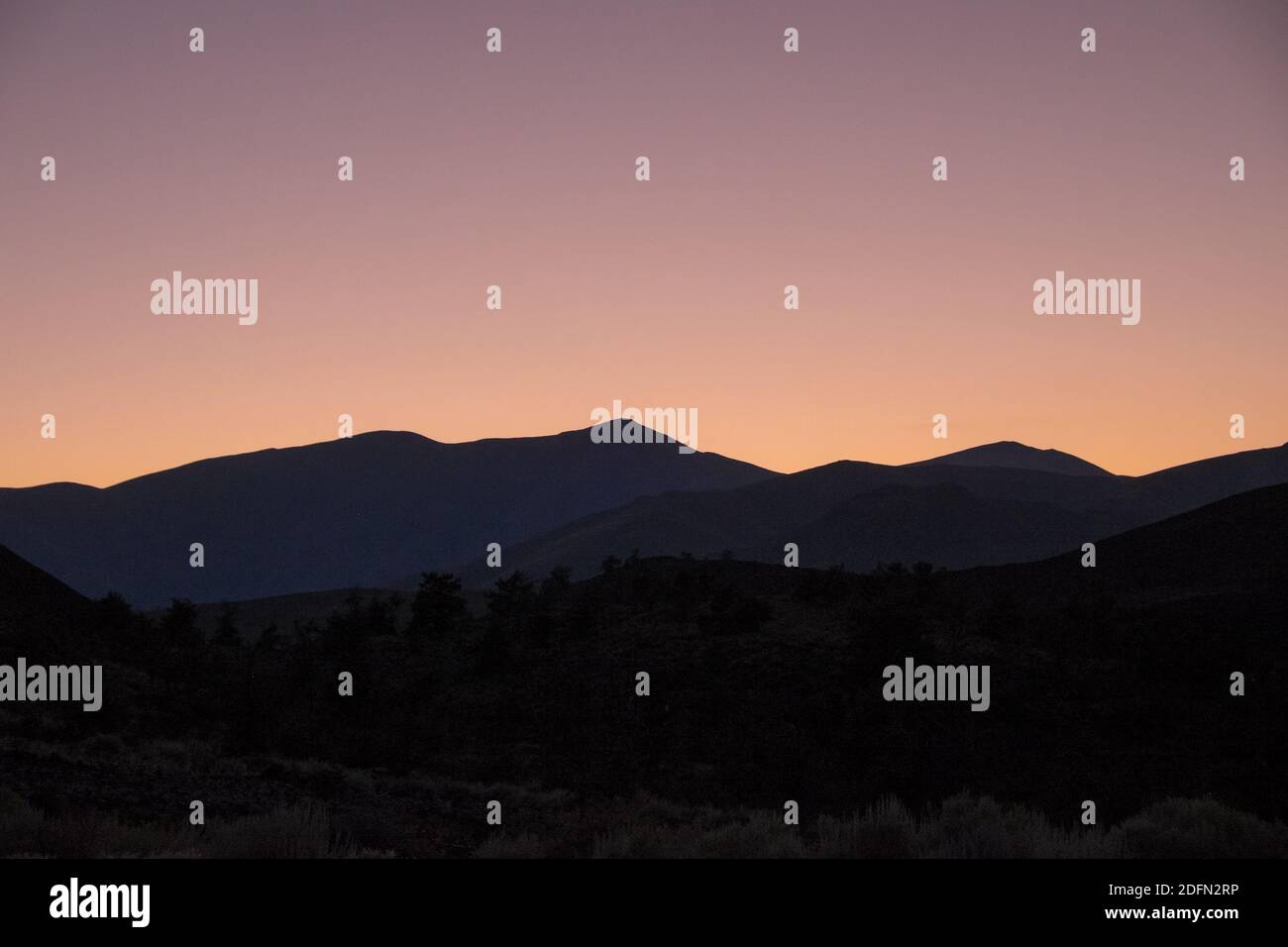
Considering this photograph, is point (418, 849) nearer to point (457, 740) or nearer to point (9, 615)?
point (457, 740)

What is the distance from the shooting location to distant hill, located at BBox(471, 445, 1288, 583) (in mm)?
125562

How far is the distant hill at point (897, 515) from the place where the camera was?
412ft

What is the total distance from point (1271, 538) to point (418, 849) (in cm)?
5193

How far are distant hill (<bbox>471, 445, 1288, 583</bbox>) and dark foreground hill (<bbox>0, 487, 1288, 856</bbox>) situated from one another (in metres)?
81.5

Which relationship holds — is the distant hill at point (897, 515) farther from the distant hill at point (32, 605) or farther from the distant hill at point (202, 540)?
the distant hill at point (32, 605)

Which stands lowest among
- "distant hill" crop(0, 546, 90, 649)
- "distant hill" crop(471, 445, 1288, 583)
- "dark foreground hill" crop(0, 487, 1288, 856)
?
"dark foreground hill" crop(0, 487, 1288, 856)

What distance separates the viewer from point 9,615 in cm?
3061
